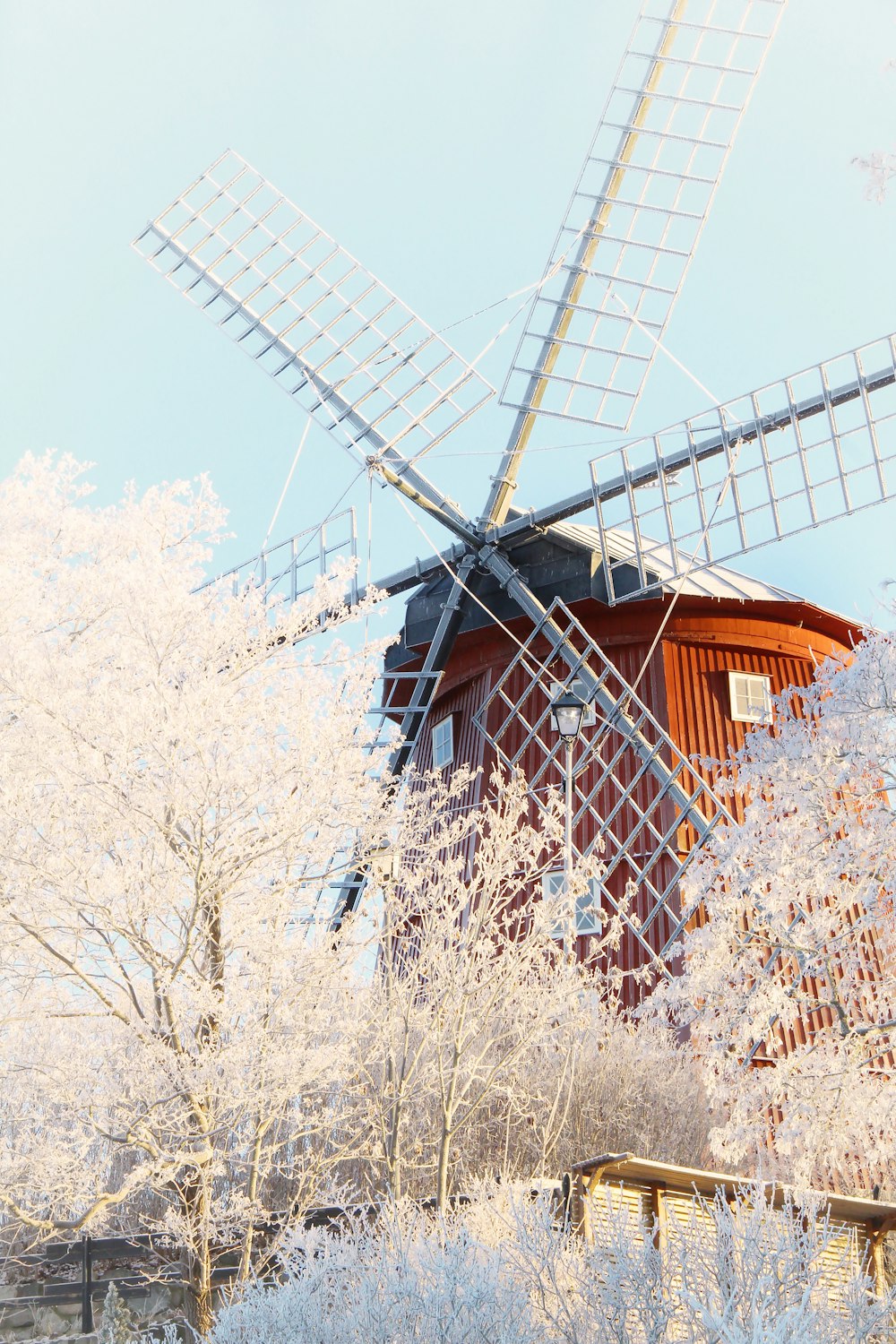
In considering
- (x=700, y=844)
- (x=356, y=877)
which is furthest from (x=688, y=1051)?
(x=356, y=877)

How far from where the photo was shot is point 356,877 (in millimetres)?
15797

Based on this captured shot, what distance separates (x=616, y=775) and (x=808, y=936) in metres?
4.74

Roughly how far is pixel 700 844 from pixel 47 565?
281 inches

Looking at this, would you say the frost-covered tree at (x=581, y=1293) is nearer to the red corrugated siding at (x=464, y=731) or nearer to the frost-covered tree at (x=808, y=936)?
the frost-covered tree at (x=808, y=936)

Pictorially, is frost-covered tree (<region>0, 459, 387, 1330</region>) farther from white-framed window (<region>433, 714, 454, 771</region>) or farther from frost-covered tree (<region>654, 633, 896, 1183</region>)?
white-framed window (<region>433, 714, 454, 771</region>)

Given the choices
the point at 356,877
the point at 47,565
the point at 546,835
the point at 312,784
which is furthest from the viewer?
the point at 356,877

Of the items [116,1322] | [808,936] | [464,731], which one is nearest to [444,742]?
[464,731]

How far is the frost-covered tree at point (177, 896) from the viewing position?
7867 millimetres

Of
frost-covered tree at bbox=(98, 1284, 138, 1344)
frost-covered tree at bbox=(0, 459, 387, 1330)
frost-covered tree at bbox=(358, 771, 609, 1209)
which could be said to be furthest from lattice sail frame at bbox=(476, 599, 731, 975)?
frost-covered tree at bbox=(98, 1284, 138, 1344)

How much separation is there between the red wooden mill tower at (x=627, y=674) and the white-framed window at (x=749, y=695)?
0.05ft

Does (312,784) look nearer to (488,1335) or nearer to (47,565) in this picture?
(488,1335)

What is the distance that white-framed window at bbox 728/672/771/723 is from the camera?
54.2 feet

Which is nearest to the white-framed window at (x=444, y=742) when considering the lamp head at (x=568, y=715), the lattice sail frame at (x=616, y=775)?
the lattice sail frame at (x=616, y=775)

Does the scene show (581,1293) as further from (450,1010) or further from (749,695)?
(749,695)
